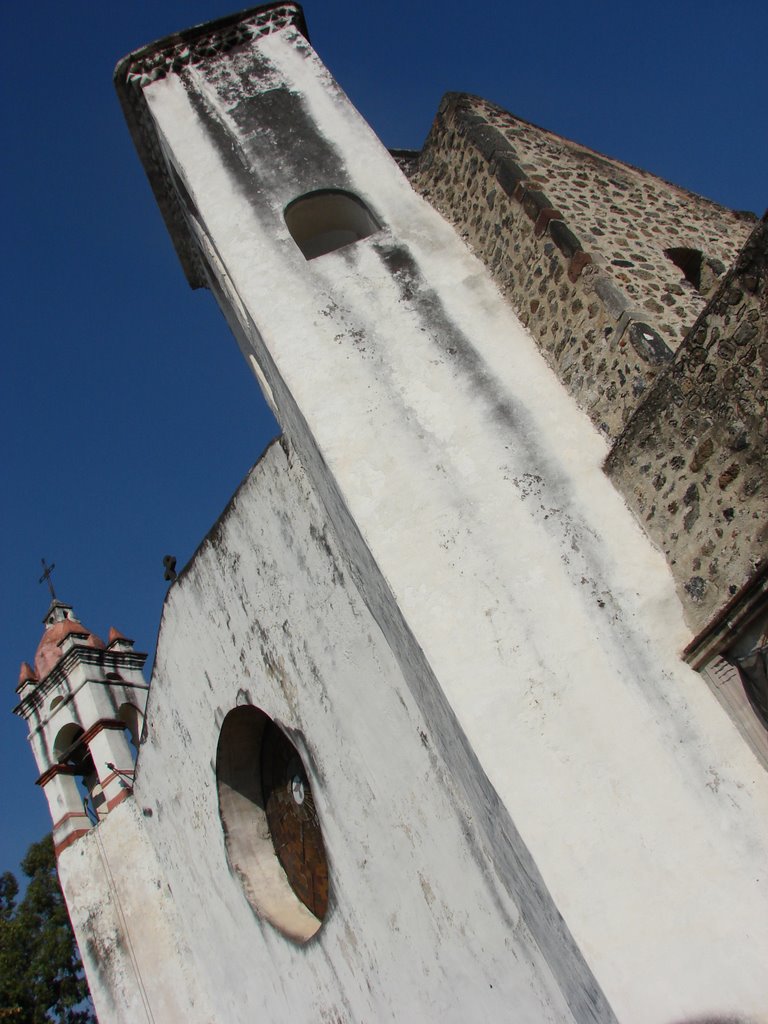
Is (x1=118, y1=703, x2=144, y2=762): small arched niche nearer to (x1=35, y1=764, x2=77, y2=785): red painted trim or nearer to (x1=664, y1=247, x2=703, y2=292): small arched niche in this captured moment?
(x1=35, y1=764, x2=77, y2=785): red painted trim

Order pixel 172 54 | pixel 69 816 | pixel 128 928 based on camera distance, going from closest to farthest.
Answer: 1. pixel 172 54
2. pixel 128 928
3. pixel 69 816

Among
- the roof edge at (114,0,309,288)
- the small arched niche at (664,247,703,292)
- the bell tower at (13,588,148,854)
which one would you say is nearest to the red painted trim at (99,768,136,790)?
the bell tower at (13,588,148,854)

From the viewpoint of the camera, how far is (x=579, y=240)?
5355 mm

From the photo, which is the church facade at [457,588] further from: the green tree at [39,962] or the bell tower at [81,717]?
the green tree at [39,962]

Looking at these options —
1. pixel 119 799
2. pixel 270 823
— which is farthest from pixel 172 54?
pixel 119 799

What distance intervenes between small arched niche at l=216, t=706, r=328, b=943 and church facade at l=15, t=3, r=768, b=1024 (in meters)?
0.03

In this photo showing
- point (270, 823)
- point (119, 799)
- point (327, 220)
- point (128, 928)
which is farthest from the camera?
point (119, 799)

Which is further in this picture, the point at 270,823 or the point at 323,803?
the point at 270,823

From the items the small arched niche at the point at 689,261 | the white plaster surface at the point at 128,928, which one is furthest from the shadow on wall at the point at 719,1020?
the white plaster surface at the point at 128,928

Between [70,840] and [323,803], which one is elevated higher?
[70,840]

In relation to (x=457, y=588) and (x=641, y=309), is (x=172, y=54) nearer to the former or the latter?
(x=641, y=309)

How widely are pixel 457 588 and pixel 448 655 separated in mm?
351

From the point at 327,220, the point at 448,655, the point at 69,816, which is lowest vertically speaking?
the point at 448,655

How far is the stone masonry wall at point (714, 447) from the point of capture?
13.5ft
